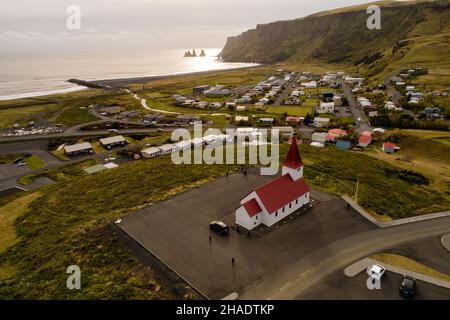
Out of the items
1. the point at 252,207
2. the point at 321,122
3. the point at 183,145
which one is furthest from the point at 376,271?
the point at 321,122

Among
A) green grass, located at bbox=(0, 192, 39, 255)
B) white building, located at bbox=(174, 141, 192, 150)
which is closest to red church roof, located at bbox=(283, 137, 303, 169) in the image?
green grass, located at bbox=(0, 192, 39, 255)

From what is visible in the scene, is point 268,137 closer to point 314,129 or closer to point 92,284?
point 314,129

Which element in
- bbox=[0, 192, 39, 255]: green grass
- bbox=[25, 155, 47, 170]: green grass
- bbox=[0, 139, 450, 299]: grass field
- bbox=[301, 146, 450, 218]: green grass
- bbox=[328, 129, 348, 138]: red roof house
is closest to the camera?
bbox=[0, 139, 450, 299]: grass field

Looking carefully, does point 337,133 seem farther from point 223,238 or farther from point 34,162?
point 34,162

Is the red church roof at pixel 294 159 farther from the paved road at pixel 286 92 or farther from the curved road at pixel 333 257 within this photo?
the paved road at pixel 286 92

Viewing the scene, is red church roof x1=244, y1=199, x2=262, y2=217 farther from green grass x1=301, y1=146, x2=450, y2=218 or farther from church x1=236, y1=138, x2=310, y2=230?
green grass x1=301, y1=146, x2=450, y2=218

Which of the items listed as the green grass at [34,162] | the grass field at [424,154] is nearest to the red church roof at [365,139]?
the grass field at [424,154]
